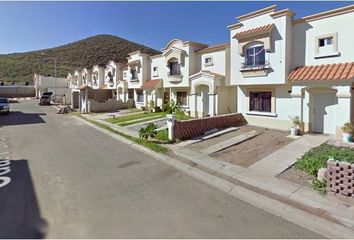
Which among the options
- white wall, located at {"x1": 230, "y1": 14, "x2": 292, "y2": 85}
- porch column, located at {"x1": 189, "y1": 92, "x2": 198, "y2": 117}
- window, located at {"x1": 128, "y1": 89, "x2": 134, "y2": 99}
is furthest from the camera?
window, located at {"x1": 128, "y1": 89, "x2": 134, "y2": 99}

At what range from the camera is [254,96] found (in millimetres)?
16500

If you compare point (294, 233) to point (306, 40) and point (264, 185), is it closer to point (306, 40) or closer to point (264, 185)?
point (264, 185)

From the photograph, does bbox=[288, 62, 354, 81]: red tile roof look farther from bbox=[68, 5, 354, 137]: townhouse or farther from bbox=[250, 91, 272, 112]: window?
bbox=[250, 91, 272, 112]: window

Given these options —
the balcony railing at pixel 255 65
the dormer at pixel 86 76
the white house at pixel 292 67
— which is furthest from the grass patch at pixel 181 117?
the dormer at pixel 86 76

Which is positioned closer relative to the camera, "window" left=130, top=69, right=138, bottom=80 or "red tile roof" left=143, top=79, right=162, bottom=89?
"red tile roof" left=143, top=79, right=162, bottom=89

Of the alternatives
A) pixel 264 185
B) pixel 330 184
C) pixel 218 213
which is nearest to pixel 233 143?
pixel 264 185

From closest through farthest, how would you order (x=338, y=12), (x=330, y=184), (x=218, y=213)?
1. (x=218, y=213)
2. (x=330, y=184)
3. (x=338, y=12)

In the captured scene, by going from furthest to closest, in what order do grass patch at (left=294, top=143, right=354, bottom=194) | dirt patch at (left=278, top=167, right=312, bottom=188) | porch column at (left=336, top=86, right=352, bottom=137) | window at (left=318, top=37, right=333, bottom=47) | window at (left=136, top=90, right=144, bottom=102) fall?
1. window at (left=136, top=90, right=144, bottom=102)
2. window at (left=318, top=37, right=333, bottom=47)
3. porch column at (left=336, top=86, right=352, bottom=137)
4. grass patch at (left=294, top=143, right=354, bottom=194)
5. dirt patch at (left=278, top=167, right=312, bottom=188)

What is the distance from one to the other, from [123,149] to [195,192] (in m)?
5.99

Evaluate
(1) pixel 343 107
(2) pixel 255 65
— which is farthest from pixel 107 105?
(1) pixel 343 107

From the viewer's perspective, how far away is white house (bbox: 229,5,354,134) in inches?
474

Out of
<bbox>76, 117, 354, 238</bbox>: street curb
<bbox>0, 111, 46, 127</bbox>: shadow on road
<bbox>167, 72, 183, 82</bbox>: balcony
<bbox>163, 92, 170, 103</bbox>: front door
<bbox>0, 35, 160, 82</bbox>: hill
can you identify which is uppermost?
<bbox>0, 35, 160, 82</bbox>: hill

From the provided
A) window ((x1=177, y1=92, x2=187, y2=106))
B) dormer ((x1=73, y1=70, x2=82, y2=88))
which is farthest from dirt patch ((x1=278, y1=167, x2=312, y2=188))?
dormer ((x1=73, y1=70, x2=82, y2=88))

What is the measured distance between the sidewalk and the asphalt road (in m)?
1.02
